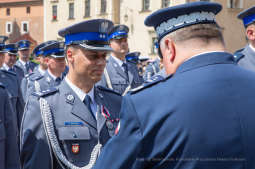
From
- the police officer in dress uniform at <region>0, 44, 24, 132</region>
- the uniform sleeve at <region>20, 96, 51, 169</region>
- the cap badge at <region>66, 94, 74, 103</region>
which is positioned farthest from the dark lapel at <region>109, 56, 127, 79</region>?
the uniform sleeve at <region>20, 96, 51, 169</region>

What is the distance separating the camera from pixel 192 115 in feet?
6.48

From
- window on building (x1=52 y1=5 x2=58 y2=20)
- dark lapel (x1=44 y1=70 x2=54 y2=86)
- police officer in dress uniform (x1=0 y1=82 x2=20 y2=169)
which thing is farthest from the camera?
window on building (x1=52 y1=5 x2=58 y2=20)

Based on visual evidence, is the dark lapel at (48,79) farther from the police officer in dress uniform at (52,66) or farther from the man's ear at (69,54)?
the man's ear at (69,54)

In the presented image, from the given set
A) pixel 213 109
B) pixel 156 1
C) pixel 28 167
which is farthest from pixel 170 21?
pixel 156 1

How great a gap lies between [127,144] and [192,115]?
346 millimetres

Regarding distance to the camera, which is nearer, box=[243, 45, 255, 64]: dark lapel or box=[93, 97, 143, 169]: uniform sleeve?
box=[93, 97, 143, 169]: uniform sleeve

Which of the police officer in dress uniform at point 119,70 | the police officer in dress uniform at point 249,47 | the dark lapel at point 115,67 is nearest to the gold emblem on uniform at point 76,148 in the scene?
the police officer in dress uniform at point 249,47

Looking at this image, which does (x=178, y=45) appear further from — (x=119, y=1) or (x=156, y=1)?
(x=119, y=1)

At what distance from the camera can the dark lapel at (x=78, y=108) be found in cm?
357

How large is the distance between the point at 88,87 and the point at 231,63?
1.83 m

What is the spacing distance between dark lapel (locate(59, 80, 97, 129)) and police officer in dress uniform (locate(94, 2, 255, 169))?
1389 millimetres

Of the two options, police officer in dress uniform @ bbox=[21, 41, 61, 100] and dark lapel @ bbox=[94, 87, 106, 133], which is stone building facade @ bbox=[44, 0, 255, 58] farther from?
dark lapel @ bbox=[94, 87, 106, 133]

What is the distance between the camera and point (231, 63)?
2.17 m

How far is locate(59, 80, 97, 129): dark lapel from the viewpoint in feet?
11.7
